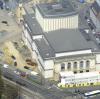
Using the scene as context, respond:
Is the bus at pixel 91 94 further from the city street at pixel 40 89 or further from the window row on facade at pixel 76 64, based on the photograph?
the window row on facade at pixel 76 64

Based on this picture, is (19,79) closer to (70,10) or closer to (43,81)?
(43,81)

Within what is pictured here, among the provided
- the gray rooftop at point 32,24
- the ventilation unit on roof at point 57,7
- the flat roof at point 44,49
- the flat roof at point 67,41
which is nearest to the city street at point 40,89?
the flat roof at point 44,49

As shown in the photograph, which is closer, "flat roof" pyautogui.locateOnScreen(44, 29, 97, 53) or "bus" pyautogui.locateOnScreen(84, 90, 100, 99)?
"bus" pyautogui.locateOnScreen(84, 90, 100, 99)

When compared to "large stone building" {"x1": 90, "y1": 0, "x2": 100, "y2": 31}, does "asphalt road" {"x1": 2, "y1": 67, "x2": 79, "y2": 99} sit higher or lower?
lower

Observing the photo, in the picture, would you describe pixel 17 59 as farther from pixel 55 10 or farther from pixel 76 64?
pixel 76 64

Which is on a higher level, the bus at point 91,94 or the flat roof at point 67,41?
the flat roof at point 67,41

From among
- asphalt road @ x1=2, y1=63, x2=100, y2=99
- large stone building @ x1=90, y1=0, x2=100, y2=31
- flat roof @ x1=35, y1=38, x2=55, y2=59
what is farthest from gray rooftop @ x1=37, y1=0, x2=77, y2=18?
asphalt road @ x1=2, y1=63, x2=100, y2=99

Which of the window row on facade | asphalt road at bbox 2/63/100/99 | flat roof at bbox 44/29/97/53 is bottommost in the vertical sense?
asphalt road at bbox 2/63/100/99

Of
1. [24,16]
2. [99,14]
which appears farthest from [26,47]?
[99,14]

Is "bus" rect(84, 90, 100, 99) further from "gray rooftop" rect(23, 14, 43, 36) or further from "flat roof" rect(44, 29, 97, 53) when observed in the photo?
"gray rooftop" rect(23, 14, 43, 36)
